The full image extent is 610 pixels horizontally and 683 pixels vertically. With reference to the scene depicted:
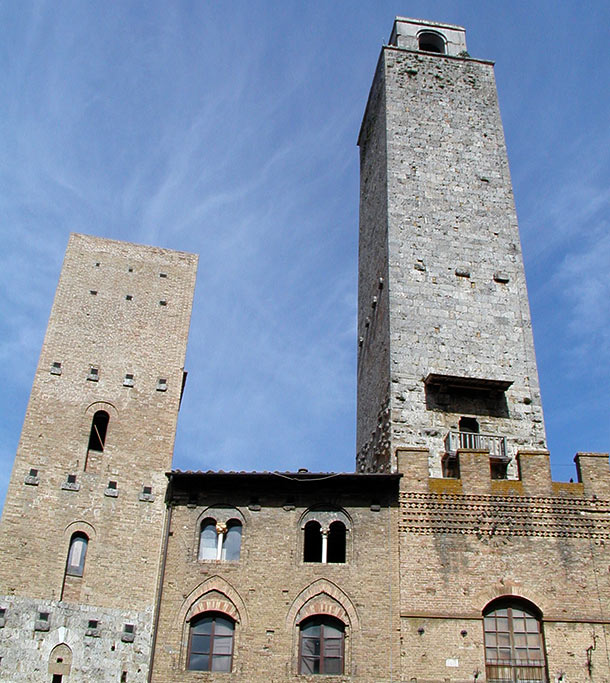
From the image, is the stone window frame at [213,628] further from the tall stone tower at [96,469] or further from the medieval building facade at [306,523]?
the tall stone tower at [96,469]

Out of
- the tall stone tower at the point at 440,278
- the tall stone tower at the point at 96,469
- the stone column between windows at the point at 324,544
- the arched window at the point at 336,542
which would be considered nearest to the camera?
the tall stone tower at the point at 96,469

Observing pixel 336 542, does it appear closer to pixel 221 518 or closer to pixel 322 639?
pixel 322 639

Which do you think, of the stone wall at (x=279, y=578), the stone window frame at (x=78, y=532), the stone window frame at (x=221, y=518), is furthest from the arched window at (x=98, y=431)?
the stone window frame at (x=221, y=518)

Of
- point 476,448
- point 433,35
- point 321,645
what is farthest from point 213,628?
point 433,35

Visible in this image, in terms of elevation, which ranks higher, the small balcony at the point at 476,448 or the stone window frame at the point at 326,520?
the small balcony at the point at 476,448

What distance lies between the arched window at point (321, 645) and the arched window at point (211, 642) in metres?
1.54

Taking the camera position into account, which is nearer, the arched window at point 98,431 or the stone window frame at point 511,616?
the stone window frame at point 511,616

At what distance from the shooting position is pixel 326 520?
17.7 m

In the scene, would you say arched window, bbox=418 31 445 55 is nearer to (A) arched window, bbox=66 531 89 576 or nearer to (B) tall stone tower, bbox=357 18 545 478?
(B) tall stone tower, bbox=357 18 545 478

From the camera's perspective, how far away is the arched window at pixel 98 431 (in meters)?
19.1

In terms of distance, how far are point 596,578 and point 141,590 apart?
1015cm

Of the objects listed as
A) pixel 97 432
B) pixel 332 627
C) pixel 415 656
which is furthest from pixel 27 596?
pixel 415 656

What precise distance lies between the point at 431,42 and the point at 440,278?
12.8 meters

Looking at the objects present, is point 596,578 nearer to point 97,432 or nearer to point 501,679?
point 501,679
